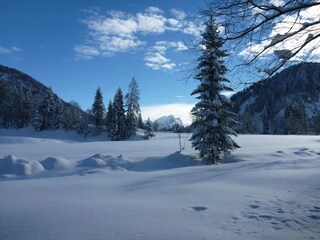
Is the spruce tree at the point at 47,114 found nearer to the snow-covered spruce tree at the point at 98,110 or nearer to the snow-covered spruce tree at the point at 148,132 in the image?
the snow-covered spruce tree at the point at 98,110

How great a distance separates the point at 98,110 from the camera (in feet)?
209

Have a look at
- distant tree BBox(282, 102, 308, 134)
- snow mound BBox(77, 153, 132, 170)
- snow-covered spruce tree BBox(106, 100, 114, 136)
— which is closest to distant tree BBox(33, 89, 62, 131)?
snow-covered spruce tree BBox(106, 100, 114, 136)

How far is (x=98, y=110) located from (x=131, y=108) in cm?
738

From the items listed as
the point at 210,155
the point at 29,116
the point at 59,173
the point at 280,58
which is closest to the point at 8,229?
the point at 280,58

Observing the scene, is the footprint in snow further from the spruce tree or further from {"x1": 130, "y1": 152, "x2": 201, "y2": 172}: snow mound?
the spruce tree

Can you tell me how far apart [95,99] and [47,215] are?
6270cm

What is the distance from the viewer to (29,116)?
2965 inches

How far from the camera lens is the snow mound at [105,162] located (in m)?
13.9

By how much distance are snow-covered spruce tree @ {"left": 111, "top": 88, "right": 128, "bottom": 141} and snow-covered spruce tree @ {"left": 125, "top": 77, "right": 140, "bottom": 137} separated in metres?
1.24

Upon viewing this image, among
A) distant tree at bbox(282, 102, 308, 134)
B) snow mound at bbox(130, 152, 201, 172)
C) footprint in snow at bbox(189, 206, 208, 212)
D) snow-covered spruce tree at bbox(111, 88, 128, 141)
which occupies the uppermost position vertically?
snow-covered spruce tree at bbox(111, 88, 128, 141)

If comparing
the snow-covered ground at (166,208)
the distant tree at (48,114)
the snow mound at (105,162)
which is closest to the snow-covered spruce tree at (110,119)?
the distant tree at (48,114)

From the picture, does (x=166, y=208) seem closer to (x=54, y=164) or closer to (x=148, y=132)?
(x=54, y=164)

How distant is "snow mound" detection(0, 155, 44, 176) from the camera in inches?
459

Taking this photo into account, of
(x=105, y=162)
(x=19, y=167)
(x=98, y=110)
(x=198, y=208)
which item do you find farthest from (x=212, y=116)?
(x=98, y=110)
